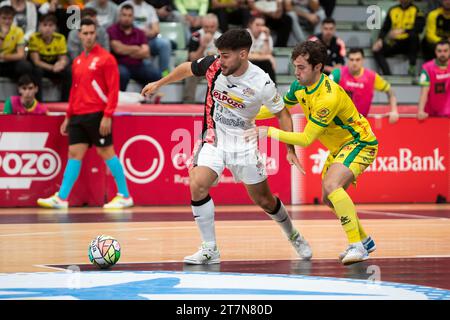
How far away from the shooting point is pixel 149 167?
1464 centimetres

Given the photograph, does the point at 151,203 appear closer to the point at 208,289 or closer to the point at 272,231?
the point at 272,231

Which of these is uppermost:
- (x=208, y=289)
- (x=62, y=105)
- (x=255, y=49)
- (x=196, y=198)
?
(x=255, y=49)

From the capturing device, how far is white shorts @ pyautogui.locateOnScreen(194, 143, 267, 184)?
28.7ft

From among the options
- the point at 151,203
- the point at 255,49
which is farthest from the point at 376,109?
the point at 151,203

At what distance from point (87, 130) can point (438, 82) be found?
5.90 meters

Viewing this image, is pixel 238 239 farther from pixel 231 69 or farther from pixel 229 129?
pixel 231 69

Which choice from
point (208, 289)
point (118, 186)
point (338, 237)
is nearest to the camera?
point (208, 289)

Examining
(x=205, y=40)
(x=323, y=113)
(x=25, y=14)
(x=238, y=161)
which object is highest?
(x=25, y=14)

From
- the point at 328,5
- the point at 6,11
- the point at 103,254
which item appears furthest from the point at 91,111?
the point at 328,5

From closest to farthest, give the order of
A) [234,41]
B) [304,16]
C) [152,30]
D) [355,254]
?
[234,41], [355,254], [152,30], [304,16]

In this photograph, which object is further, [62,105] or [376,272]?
[62,105]

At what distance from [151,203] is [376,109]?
3.99 meters

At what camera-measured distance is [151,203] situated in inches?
582

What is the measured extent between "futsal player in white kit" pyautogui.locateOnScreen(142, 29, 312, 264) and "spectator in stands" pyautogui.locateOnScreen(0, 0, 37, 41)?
8.11m
